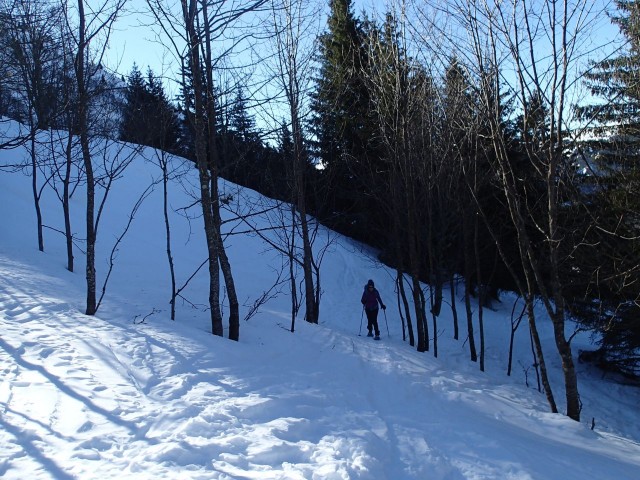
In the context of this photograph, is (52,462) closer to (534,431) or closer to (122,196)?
(534,431)

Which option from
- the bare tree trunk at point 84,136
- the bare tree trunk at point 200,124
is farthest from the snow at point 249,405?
the bare tree trunk at point 200,124

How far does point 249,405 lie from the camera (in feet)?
17.5

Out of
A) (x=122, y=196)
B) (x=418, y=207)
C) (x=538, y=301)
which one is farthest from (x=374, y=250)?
(x=122, y=196)

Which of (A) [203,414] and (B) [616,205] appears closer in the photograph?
(A) [203,414]

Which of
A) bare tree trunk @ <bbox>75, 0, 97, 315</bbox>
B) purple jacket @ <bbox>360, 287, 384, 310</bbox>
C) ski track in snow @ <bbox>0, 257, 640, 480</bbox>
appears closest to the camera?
ski track in snow @ <bbox>0, 257, 640, 480</bbox>

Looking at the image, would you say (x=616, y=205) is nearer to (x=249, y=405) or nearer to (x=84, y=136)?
(x=249, y=405)

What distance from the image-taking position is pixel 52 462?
12.1 feet

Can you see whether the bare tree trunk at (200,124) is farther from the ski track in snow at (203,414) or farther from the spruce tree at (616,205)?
the spruce tree at (616,205)

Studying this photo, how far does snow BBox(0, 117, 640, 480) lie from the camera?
4.05 meters

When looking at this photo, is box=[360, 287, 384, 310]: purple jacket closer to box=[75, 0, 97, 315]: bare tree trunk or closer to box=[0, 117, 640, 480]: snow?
box=[0, 117, 640, 480]: snow

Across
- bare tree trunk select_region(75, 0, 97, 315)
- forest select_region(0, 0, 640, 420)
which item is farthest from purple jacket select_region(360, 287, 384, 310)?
bare tree trunk select_region(75, 0, 97, 315)

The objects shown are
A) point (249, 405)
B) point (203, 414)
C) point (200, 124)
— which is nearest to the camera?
point (203, 414)

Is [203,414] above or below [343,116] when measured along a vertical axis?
below

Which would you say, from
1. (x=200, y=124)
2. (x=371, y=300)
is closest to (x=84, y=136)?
(x=200, y=124)
